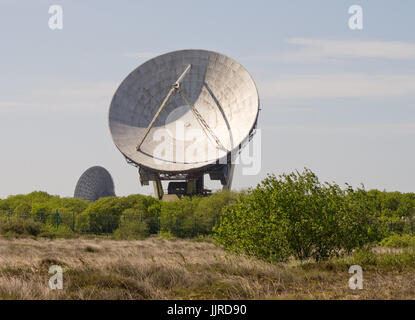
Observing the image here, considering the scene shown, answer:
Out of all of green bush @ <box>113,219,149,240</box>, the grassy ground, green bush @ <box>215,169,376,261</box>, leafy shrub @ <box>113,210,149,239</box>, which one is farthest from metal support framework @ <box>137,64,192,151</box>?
the grassy ground

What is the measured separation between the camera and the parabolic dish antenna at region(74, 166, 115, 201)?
4815 inches

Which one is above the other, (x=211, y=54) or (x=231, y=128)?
(x=211, y=54)

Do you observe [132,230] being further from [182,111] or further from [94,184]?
[94,184]

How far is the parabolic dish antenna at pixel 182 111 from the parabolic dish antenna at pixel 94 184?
1678 inches

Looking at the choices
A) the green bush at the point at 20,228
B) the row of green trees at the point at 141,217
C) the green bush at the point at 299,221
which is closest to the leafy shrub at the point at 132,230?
the row of green trees at the point at 141,217

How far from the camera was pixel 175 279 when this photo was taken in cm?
1898

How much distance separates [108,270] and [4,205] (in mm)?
97554

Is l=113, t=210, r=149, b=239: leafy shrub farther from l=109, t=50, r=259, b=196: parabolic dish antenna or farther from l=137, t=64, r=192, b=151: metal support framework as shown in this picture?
l=137, t=64, r=192, b=151: metal support framework

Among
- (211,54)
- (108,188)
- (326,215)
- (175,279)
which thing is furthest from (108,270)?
(108,188)

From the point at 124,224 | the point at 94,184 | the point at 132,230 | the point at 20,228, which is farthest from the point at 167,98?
the point at 94,184

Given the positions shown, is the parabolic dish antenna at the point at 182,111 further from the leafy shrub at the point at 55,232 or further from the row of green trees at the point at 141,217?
the leafy shrub at the point at 55,232

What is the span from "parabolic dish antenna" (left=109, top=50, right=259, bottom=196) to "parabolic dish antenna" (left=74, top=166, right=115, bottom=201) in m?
42.6
